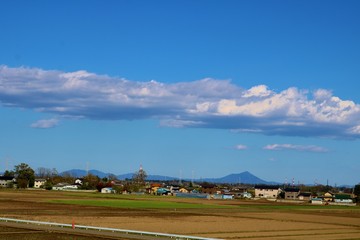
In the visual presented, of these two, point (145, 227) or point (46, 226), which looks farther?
point (145, 227)

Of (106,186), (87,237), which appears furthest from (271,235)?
(106,186)

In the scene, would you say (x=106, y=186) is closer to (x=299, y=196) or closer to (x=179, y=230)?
(x=299, y=196)

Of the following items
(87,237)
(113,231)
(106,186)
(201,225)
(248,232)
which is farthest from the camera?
(106,186)

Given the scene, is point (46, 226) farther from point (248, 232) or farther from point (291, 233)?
point (291, 233)

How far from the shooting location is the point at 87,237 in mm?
38438

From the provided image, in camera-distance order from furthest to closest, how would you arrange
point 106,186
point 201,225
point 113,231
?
1. point 106,186
2. point 201,225
3. point 113,231

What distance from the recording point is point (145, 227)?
1959 inches

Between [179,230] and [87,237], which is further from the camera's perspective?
[179,230]

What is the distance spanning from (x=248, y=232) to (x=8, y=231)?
1933 centimetres

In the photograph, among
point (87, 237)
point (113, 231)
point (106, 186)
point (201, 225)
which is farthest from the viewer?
point (106, 186)

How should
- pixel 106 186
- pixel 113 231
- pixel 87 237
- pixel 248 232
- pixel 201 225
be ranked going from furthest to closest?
pixel 106 186
pixel 201 225
pixel 248 232
pixel 113 231
pixel 87 237

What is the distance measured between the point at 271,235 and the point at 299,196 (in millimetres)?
158075

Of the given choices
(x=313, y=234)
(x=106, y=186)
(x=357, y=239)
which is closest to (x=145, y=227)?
(x=313, y=234)

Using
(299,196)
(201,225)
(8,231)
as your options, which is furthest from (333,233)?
(299,196)
